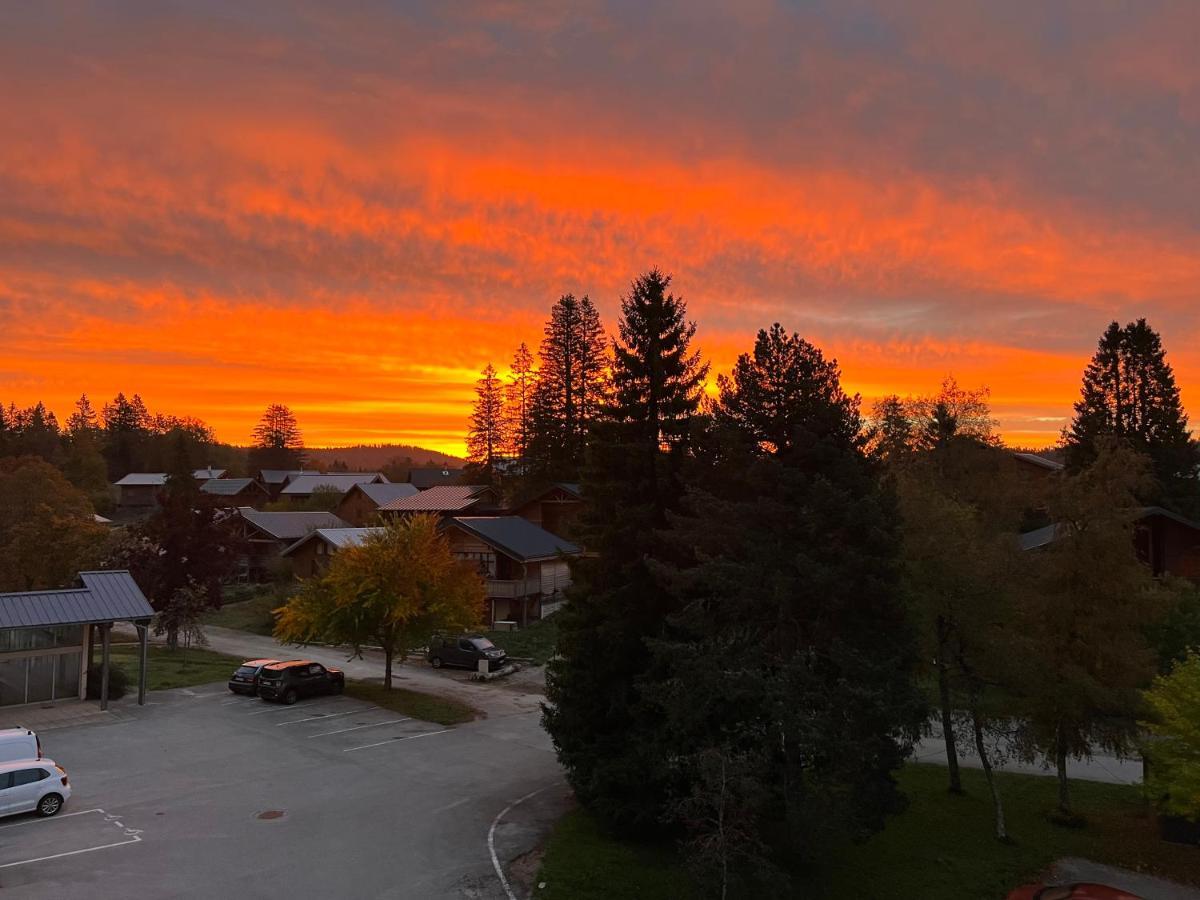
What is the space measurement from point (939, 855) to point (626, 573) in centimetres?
1016

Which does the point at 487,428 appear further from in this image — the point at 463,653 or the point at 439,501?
the point at 463,653

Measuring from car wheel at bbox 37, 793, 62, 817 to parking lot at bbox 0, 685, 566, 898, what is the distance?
0.28m

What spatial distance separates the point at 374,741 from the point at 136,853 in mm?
9612

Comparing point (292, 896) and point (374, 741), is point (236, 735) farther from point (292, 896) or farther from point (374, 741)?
point (292, 896)

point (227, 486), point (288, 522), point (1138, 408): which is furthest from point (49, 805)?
point (227, 486)

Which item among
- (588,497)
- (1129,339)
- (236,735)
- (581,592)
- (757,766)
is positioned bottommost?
(236,735)

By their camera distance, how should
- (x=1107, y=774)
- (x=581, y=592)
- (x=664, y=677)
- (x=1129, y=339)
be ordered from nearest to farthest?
(x=664, y=677) → (x=581, y=592) → (x=1107, y=774) → (x=1129, y=339)

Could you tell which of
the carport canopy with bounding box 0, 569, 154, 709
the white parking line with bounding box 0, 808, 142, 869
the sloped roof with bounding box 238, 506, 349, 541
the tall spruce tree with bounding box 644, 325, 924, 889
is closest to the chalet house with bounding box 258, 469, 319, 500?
the sloped roof with bounding box 238, 506, 349, 541

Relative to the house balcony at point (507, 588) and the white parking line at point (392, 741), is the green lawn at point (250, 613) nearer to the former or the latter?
the house balcony at point (507, 588)

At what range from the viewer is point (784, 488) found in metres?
15.9

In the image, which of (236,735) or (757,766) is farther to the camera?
(236,735)

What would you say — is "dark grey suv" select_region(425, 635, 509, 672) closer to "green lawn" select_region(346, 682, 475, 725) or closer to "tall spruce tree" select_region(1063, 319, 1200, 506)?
"green lawn" select_region(346, 682, 475, 725)

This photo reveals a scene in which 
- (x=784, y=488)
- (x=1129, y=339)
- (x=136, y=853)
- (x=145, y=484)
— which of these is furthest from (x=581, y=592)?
(x=145, y=484)

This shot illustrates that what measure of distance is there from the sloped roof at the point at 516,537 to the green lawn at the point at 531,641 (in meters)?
4.63
